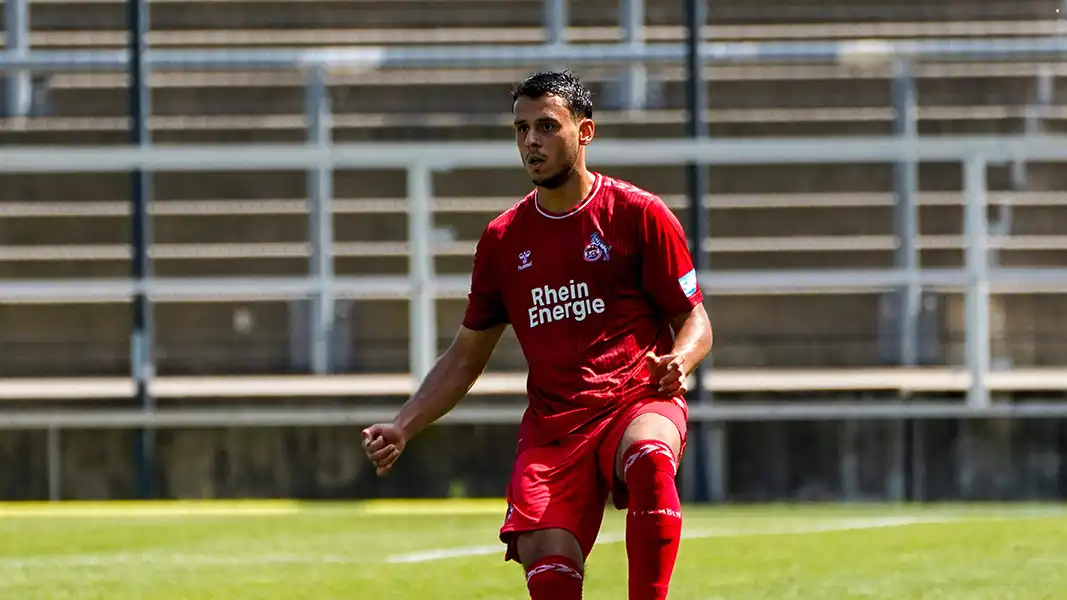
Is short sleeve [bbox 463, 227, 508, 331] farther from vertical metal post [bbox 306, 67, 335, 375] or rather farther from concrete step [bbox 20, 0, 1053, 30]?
concrete step [bbox 20, 0, 1053, 30]

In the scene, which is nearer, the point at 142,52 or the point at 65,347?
the point at 142,52

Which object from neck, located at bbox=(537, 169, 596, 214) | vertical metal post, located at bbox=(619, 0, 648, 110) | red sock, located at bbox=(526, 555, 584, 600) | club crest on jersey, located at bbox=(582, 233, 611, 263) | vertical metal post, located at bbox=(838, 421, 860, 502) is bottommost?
vertical metal post, located at bbox=(838, 421, 860, 502)

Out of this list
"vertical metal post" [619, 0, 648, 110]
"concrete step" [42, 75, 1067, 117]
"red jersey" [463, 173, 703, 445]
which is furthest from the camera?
"concrete step" [42, 75, 1067, 117]

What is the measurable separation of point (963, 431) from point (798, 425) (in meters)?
0.91

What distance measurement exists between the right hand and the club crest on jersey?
2.25ft

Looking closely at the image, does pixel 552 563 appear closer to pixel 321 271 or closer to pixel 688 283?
pixel 688 283

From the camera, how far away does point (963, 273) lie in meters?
11.7

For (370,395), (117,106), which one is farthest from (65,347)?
(370,395)

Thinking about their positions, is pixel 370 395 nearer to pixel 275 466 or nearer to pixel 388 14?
pixel 275 466

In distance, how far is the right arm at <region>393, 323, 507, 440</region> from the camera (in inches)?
→ 227

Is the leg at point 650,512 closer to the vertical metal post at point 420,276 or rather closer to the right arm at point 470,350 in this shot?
the right arm at point 470,350

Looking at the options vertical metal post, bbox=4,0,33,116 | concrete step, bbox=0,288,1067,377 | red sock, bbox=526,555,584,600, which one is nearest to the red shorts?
red sock, bbox=526,555,584,600

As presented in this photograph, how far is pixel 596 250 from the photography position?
18.0 feet

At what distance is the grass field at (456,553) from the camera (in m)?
7.30
